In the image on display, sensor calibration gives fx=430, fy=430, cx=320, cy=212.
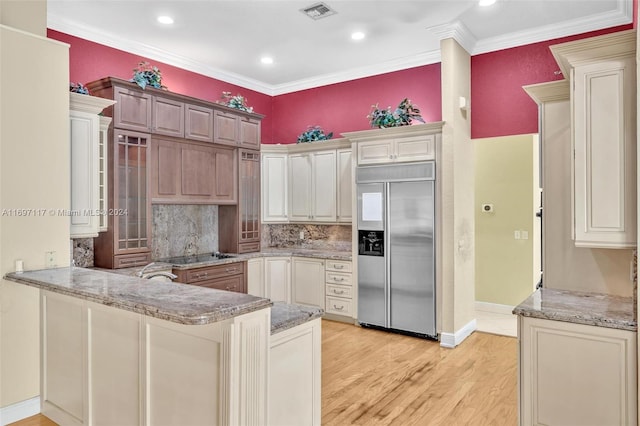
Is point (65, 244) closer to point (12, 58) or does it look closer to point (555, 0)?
point (12, 58)

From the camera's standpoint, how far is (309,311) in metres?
2.44

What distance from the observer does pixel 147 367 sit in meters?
2.24

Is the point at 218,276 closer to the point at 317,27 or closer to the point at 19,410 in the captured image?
the point at 19,410

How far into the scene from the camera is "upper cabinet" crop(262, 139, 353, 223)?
5656mm

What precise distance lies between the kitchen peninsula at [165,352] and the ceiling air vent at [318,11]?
2.84 meters

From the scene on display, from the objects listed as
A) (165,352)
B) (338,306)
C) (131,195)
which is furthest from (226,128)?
(165,352)

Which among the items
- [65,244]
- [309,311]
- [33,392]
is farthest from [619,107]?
[33,392]

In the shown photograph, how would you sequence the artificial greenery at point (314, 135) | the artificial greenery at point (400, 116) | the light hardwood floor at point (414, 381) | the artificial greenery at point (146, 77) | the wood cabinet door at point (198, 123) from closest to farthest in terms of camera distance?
the light hardwood floor at point (414, 381), the artificial greenery at point (146, 77), the wood cabinet door at point (198, 123), the artificial greenery at point (400, 116), the artificial greenery at point (314, 135)

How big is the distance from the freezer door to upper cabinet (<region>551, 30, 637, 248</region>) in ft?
6.70

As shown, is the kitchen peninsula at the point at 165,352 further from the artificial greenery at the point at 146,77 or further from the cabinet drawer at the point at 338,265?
the cabinet drawer at the point at 338,265

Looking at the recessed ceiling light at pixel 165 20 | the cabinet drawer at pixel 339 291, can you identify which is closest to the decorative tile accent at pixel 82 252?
the recessed ceiling light at pixel 165 20

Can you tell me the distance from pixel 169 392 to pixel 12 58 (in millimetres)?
2407

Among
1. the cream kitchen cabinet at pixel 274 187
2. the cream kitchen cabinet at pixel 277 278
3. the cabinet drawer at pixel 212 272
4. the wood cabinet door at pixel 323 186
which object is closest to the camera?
the cabinet drawer at pixel 212 272

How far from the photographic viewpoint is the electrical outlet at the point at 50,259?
3.04 metres
